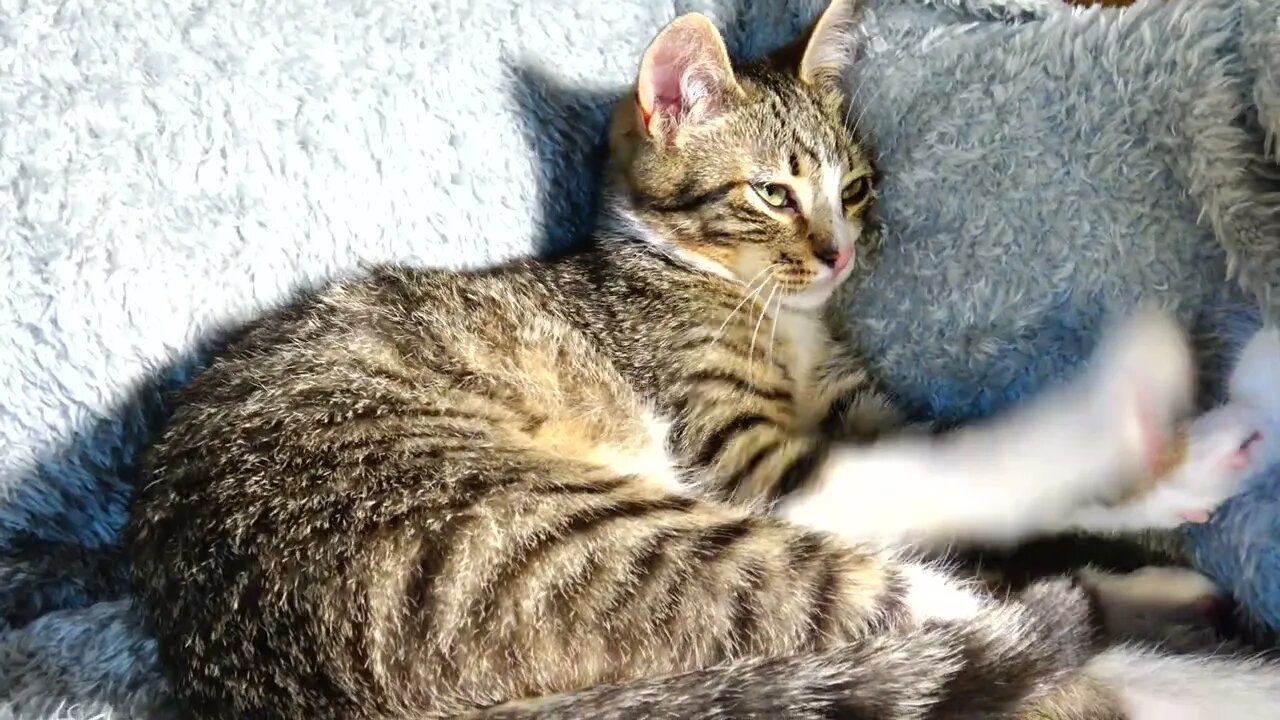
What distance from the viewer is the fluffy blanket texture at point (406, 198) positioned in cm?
109

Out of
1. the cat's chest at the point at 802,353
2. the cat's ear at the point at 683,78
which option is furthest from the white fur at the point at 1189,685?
the cat's ear at the point at 683,78

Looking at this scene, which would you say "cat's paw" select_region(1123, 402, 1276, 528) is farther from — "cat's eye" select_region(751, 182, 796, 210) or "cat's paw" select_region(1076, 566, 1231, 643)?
"cat's eye" select_region(751, 182, 796, 210)

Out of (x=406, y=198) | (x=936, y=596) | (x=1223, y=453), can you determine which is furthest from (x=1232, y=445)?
(x=406, y=198)

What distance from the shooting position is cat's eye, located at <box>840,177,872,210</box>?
1.42 m

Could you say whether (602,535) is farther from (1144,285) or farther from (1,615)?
(1,615)

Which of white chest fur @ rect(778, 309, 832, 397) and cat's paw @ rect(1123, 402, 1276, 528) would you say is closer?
cat's paw @ rect(1123, 402, 1276, 528)

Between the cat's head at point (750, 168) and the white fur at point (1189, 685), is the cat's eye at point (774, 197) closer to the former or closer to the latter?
the cat's head at point (750, 168)

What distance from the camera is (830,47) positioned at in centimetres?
145

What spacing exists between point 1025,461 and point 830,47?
2.19 ft

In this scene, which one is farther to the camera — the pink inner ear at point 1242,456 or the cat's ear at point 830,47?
the cat's ear at point 830,47

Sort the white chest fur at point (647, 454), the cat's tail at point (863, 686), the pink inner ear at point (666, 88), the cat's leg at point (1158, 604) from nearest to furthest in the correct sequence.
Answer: the cat's tail at point (863, 686) → the cat's leg at point (1158, 604) → the white chest fur at point (647, 454) → the pink inner ear at point (666, 88)

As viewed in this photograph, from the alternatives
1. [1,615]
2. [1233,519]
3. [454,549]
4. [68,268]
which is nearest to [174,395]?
[68,268]

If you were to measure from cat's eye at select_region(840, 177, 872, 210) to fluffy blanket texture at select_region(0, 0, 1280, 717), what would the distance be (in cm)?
5

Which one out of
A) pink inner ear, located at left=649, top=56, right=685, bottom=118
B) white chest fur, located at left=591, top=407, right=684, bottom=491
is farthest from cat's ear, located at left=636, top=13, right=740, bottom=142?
white chest fur, located at left=591, top=407, right=684, bottom=491
